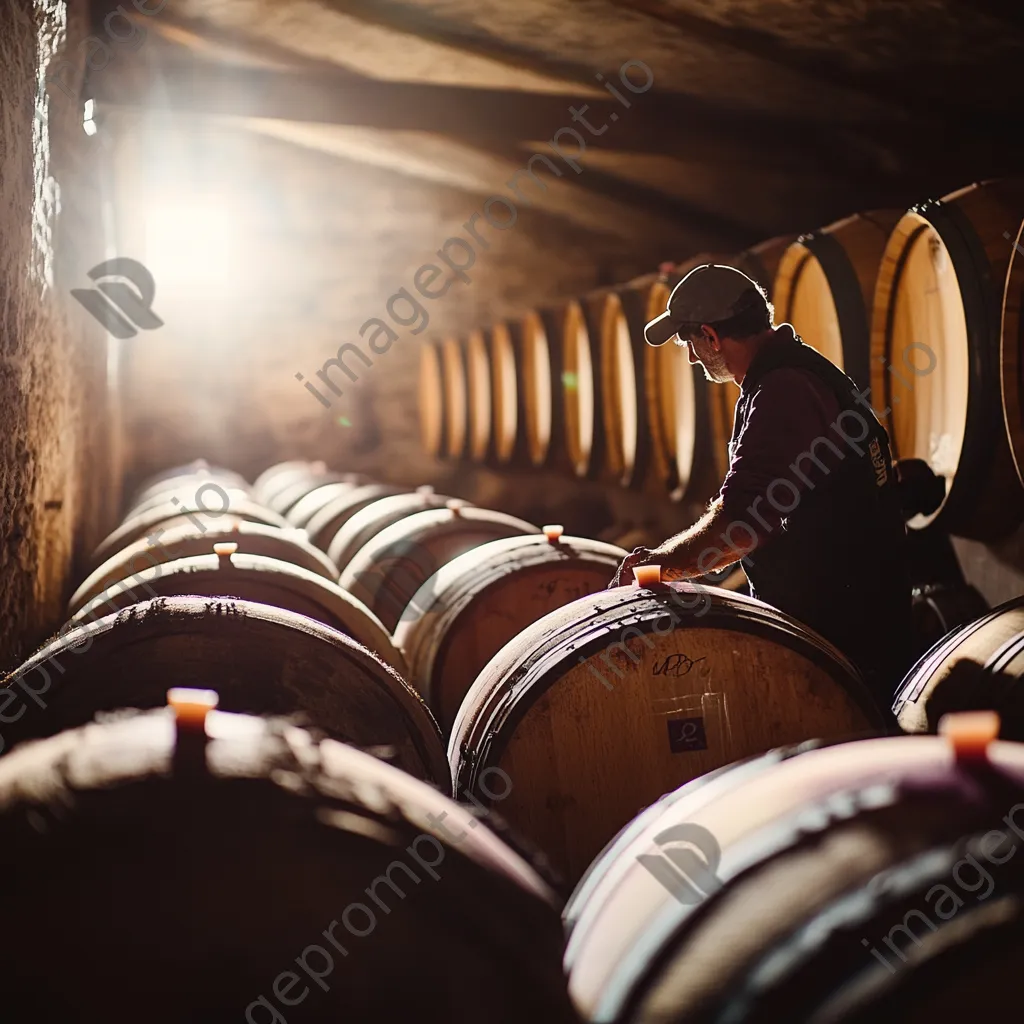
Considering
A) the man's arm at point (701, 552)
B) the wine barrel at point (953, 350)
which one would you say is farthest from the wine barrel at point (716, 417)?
the man's arm at point (701, 552)

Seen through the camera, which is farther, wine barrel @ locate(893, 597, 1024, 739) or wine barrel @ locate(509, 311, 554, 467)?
wine barrel @ locate(509, 311, 554, 467)

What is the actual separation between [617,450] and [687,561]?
13.5 ft

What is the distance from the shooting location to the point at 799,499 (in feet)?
8.49

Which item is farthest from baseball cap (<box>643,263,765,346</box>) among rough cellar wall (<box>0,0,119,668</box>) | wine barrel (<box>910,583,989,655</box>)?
rough cellar wall (<box>0,0,119,668</box>)

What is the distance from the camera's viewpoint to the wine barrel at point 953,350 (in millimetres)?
3172

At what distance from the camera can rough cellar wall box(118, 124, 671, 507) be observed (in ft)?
39.1

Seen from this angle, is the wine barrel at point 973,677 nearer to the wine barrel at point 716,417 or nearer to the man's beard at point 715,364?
the man's beard at point 715,364

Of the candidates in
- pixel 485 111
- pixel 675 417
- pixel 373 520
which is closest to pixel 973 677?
pixel 373 520

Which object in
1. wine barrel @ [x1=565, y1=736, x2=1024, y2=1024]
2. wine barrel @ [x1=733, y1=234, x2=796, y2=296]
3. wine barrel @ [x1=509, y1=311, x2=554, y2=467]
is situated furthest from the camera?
wine barrel @ [x1=509, y1=311, x2=554, y2=467]

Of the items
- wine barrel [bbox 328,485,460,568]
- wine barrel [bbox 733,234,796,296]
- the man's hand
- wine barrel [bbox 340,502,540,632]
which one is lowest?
the man's hand

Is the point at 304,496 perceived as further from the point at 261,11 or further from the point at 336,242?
the point at 336,242

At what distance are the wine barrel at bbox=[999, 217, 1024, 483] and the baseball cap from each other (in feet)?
2.58

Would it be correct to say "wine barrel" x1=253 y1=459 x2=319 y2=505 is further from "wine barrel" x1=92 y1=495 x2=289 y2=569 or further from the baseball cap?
the baseball cap

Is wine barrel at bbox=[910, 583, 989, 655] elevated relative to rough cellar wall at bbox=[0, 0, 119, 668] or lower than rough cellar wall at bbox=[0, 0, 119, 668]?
lower
